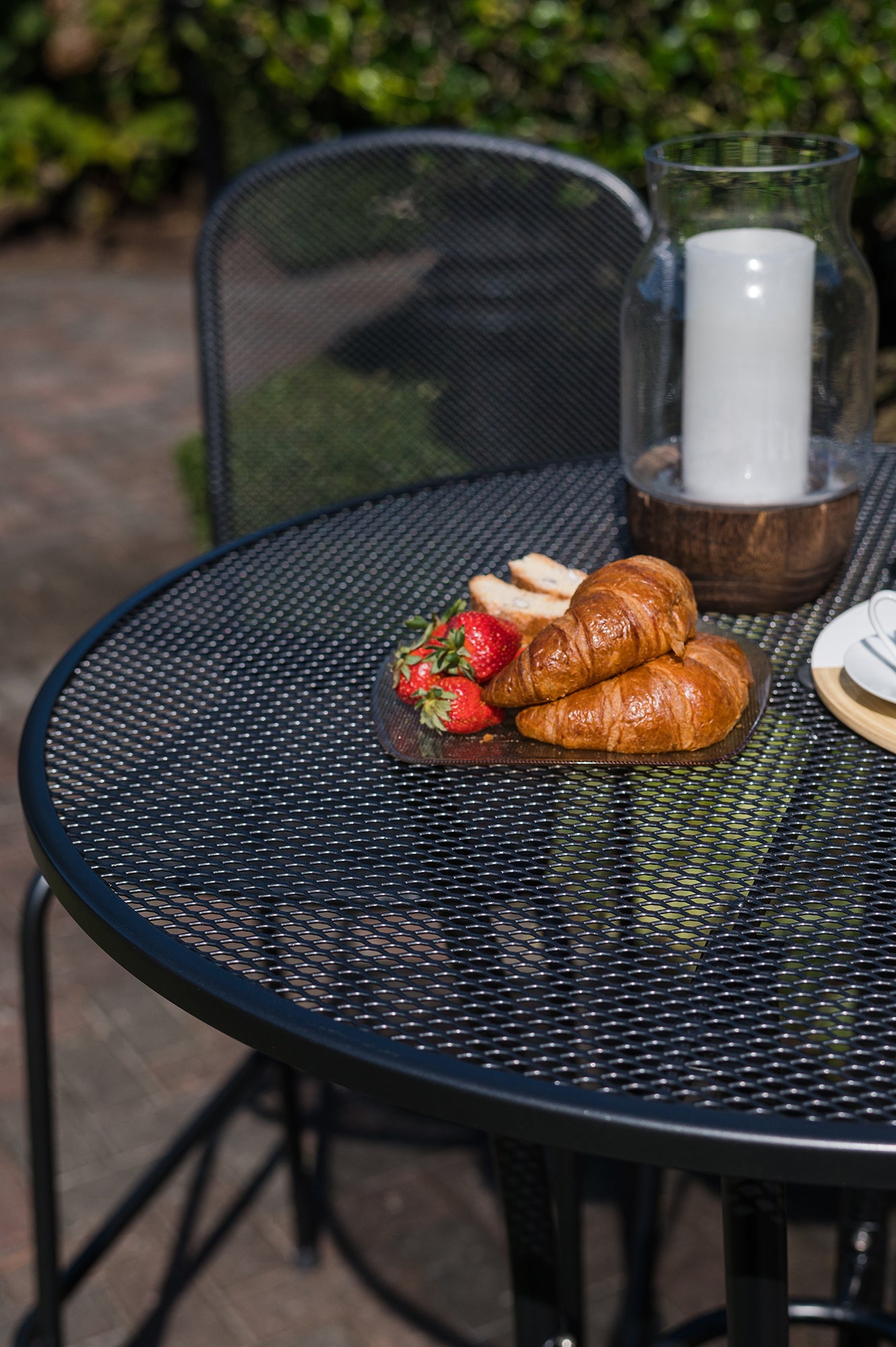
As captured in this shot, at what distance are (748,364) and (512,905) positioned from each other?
57 cm

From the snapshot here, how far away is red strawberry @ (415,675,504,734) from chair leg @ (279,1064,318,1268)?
1051 millimetres

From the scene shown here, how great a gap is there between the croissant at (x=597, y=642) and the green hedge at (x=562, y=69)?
2168 millimetres

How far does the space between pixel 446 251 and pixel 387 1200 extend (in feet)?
4.86

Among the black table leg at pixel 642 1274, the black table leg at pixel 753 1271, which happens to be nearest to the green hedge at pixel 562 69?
the black table leg at pixel 642 1274

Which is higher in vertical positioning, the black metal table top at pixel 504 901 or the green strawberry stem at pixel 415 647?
the green strawberry stem at pixel 415 647

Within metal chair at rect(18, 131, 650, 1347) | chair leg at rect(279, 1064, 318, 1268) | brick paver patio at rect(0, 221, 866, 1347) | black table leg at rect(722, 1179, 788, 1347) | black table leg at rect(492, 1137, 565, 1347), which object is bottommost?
brick paver patio at rect(0, 221, 866, 1347)

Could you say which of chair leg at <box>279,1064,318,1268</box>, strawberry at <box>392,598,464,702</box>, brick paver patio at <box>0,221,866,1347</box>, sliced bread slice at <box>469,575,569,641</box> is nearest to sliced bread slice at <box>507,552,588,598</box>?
sliced bread slice at <box>469,575,569,641</box>

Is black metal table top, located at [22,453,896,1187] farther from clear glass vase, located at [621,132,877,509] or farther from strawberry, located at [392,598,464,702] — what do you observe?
clear glass vase, located at [621,132,877,509]

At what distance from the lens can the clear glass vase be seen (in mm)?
1251

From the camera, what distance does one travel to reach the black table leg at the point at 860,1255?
66.5 inches

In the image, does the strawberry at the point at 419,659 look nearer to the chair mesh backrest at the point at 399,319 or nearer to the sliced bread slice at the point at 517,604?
the sliced bread slice at the point at 517,604

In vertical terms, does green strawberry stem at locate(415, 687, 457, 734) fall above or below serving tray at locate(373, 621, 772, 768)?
above

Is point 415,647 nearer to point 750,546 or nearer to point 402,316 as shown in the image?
point 750,546

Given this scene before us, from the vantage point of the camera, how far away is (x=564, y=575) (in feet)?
4.34
